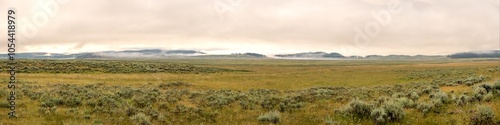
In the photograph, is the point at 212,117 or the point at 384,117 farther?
the point at 212,117

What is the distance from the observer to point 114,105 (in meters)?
19.7

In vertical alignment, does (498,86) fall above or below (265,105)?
above

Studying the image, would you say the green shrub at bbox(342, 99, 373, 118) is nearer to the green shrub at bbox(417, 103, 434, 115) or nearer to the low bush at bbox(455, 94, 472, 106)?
the green shrub at bbox(417, 103, 434, 115)

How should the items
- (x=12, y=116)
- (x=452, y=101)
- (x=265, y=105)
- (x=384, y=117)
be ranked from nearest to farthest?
(x=384, y=117), (x=12, y=116), (x=452, y=101), (x=265, y=105)

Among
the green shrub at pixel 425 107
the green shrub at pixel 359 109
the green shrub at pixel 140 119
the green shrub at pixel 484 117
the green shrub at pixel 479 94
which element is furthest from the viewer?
the green shrub at pixel 479 94

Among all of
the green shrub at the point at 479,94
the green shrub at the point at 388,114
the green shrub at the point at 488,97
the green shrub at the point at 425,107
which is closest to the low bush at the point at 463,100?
the green shrub at the point at 479,94

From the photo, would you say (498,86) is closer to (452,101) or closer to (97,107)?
(452,101)

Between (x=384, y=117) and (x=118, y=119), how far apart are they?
11.0m

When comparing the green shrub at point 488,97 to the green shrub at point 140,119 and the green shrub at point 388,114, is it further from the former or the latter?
the green shrub at point 140,119

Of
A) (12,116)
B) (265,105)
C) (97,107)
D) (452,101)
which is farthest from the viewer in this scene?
(265,105)

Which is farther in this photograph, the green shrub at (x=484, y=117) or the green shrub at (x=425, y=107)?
the green shrub at (x=425, y=107)

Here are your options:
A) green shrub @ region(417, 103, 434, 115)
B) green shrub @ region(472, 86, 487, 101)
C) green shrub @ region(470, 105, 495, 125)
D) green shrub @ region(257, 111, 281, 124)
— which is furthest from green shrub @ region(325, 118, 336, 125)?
green shrub @ region(472, 86, 487, 101)

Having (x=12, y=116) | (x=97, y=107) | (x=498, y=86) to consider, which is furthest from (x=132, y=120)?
(x=498, y=86)

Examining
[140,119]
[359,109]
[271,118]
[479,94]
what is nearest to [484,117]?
[479,94]
